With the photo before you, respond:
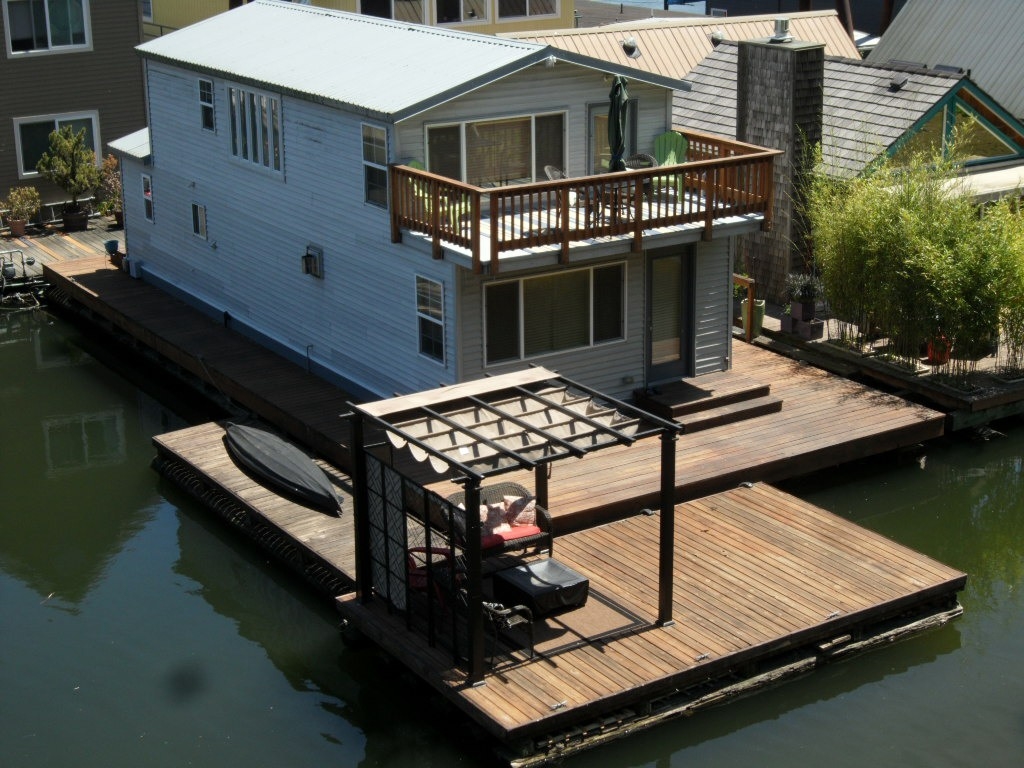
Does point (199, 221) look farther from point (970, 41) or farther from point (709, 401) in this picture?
point (970, 41)

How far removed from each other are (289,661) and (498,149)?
8625 millimetres

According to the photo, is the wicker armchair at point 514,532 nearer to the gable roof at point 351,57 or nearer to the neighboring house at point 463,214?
the neighboring house at point 463,214

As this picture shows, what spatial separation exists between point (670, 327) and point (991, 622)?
276 inches

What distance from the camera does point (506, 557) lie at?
1736cm

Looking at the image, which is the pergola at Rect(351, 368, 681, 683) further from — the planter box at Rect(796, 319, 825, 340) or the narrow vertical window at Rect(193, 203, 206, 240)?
the narrow vertical window at Rect(193, 203, 206, 240)

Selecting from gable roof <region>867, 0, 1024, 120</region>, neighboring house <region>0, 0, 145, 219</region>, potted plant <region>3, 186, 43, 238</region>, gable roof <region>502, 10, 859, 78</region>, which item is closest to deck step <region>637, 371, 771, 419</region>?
gable roof <region>502, 10, 859, 78</region>

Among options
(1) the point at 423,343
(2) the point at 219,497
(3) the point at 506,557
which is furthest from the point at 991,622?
(2) the point at 219,497

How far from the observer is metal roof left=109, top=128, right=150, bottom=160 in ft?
94.3

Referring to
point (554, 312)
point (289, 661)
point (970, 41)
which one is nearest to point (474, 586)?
point (289, 661)

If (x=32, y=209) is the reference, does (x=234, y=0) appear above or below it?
above

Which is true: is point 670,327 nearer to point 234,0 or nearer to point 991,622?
point 991,622

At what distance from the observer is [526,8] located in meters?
38.7

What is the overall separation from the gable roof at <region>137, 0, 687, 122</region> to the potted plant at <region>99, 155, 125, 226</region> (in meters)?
6.90

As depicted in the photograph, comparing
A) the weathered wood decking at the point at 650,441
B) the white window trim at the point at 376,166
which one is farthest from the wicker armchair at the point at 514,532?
the white window trim at the point at 376,166
